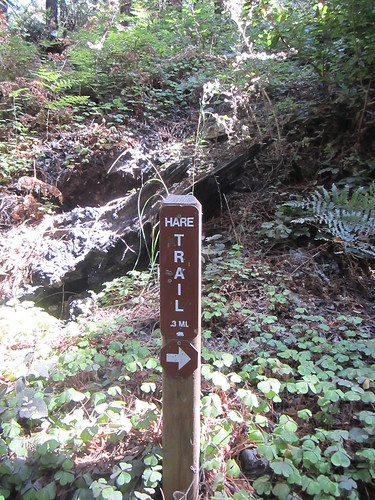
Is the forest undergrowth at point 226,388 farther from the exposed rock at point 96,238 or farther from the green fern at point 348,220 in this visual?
the exposed rock at point 96,238

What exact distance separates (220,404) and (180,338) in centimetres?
72

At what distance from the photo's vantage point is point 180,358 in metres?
1.69

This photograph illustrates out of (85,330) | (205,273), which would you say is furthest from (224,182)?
(85,330)

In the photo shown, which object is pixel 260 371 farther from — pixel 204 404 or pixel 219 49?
pixel 219 49

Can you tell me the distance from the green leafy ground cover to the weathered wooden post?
16 cm

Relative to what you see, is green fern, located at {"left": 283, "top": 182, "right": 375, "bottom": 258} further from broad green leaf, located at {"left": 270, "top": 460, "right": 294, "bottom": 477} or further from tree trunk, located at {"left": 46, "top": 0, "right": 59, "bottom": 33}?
tree trunk, located at {"left": 46, "top": 0, "right": 59, "bottom": 33}

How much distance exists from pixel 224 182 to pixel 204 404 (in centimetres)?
330

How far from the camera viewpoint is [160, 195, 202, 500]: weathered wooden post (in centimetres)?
163

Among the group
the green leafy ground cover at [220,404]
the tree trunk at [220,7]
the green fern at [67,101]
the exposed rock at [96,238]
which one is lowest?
the green leafy ground cover at [220,404]

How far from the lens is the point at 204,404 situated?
82.9 inches

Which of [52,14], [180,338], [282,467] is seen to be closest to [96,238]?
[180,338]

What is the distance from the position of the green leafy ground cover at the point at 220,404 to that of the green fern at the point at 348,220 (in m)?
0.58

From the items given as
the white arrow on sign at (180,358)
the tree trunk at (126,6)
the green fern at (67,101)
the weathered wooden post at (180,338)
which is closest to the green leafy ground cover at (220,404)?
the weathered wooden post at (180,338)

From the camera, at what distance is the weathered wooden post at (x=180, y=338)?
5.35 feet
